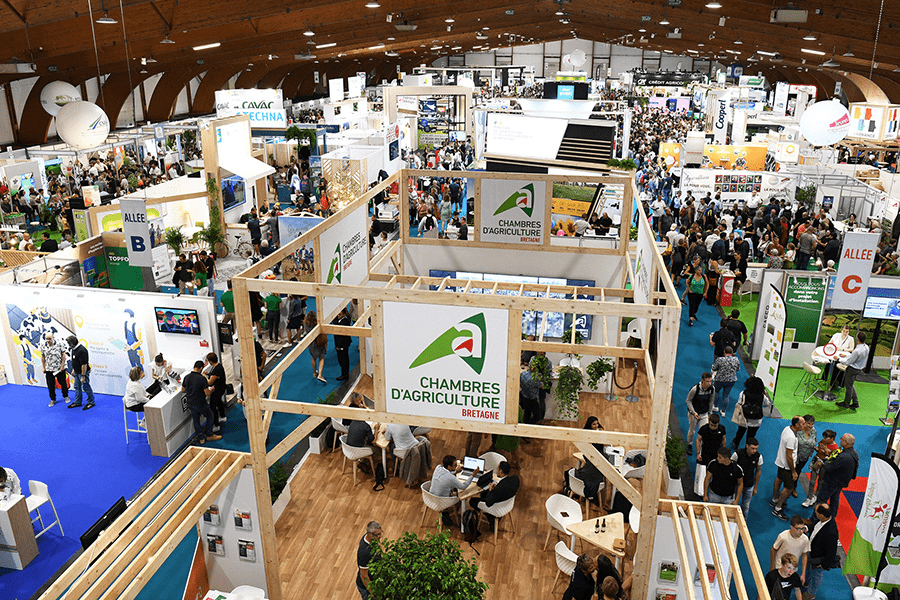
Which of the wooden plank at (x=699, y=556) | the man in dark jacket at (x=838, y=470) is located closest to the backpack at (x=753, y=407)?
the man in dark jacket at (x=838, y=470)

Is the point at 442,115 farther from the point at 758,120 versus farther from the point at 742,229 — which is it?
the point at 742,229

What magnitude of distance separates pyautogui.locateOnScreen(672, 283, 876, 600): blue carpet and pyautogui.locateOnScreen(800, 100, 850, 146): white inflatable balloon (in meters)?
3.49

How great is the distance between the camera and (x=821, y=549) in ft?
18.2

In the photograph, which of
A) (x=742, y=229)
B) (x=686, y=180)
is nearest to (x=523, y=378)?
(x=742, y=229)

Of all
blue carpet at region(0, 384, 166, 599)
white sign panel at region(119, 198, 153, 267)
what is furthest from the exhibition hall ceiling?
blue carpet at region(0, 384, 166, 599)

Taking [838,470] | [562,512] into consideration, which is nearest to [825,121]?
[838,470]

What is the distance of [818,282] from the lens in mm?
9531

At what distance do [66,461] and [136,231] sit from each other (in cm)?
445

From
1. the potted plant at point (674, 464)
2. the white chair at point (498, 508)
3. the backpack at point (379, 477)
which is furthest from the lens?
the backpack at point (379, 477)

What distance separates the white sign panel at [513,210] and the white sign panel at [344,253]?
6.04ft

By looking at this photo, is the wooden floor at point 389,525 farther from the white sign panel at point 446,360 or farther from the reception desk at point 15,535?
the reception desk at point 15,535

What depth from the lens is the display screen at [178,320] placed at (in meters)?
8.85

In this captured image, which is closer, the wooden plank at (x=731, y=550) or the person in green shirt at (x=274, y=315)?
the wooden plank at (x=731, y=550)

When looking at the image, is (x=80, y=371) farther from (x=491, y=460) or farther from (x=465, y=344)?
(x=465, y=344)
